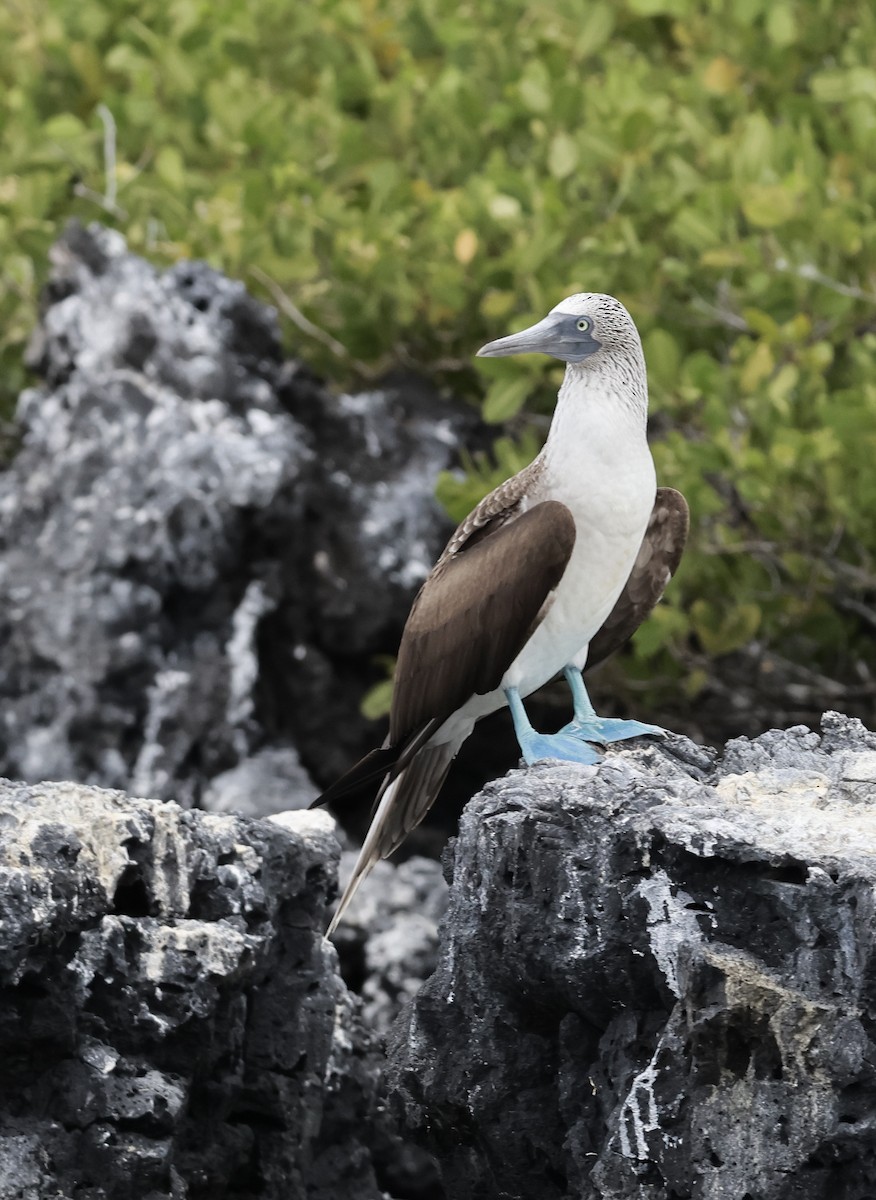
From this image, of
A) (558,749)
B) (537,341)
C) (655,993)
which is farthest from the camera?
(537,341)

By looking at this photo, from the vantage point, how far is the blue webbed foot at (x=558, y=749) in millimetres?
4211

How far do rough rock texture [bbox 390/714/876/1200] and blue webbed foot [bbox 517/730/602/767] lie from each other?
30 centimetres

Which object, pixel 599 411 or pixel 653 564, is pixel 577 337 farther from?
pixel 653 564

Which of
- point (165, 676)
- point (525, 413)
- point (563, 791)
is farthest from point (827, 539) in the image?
point (563, 791)

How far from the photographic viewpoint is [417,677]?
4730 mm

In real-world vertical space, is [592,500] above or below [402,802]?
above

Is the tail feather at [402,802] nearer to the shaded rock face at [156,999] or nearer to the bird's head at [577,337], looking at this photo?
the shaded rock face at [156,999]

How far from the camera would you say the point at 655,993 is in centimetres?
339

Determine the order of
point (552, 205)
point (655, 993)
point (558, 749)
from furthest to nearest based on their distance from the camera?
point (552, 205) → point (558, 749) → point (655, 993)

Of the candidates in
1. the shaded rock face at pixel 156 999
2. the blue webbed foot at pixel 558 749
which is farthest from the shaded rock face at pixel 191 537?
the blue webbed foot at pixel 558 749

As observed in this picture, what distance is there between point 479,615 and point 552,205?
3033mm

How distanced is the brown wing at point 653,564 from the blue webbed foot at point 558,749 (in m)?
0.83

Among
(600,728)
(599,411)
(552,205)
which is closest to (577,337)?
(599,411)

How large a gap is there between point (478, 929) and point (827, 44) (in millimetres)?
6300
